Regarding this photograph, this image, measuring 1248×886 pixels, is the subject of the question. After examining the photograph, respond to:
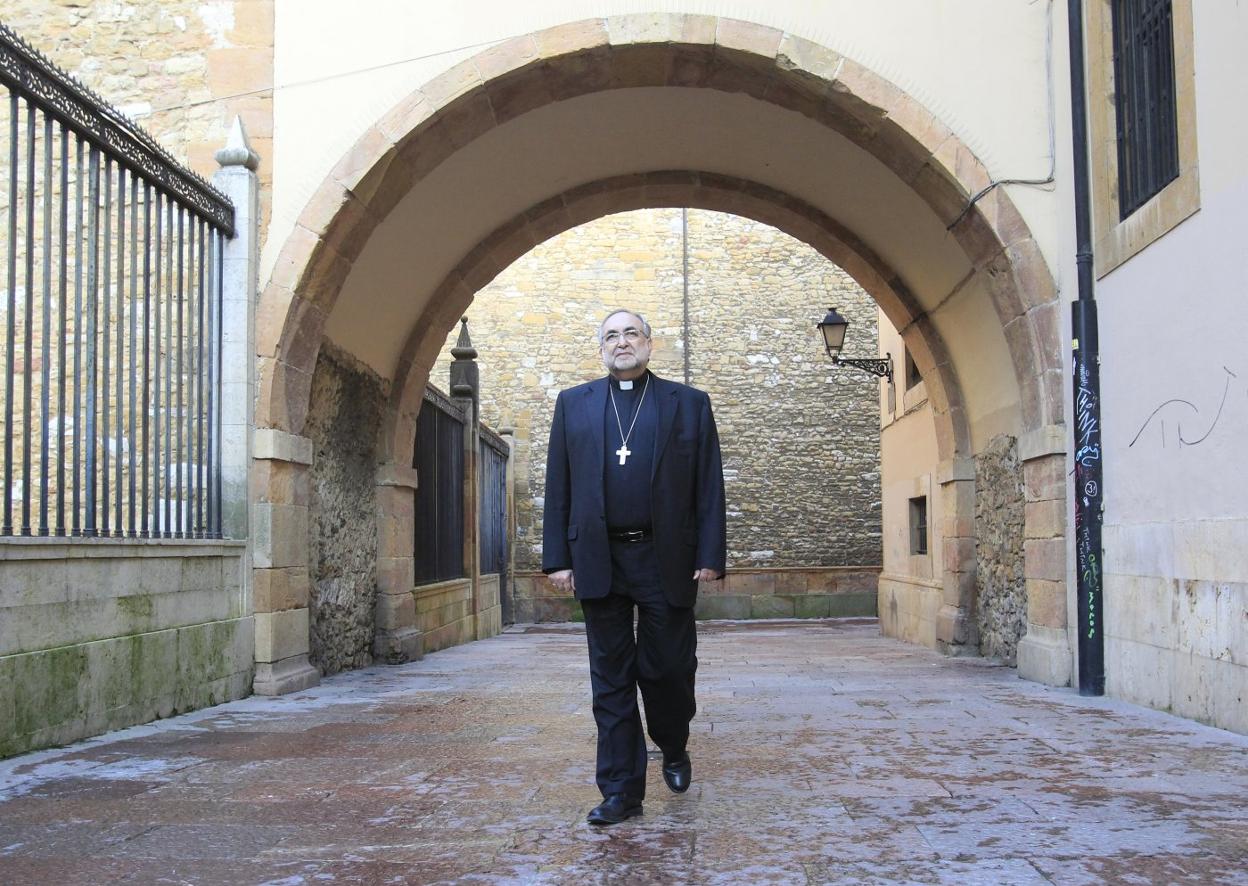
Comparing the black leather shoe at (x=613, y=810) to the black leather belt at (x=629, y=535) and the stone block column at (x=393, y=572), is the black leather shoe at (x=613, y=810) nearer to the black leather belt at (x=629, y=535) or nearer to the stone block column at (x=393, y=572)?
the black leather belt at (x=629, y=535)

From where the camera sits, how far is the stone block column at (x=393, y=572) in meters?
9.75

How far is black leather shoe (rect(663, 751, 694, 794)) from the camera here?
4.08m

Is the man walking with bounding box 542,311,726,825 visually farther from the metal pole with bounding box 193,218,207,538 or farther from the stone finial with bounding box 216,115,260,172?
the stone finial with bounding box 216,115,260,172

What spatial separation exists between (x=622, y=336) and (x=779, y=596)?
1653 cm

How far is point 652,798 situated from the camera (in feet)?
13.5

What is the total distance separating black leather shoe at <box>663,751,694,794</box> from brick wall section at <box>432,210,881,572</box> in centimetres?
1623

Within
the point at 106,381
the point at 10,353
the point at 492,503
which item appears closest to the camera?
the point at 10,353

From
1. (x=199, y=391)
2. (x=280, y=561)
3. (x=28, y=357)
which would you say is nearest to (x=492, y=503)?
(x=280, y=561)

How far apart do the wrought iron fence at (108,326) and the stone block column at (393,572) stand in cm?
255

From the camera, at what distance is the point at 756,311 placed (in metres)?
20.8

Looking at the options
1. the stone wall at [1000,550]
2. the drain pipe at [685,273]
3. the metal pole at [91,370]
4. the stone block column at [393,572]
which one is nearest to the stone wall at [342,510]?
the stone block column at [393,572]

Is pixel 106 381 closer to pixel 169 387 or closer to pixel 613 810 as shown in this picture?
pixel 169 387

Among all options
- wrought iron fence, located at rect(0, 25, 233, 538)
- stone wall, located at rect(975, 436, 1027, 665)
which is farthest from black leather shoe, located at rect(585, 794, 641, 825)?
stone wall, located at rect(975, 436, 1027, 665)

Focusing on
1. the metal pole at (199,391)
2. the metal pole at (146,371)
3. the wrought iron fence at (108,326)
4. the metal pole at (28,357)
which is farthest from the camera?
the metal pole at (199,391)
